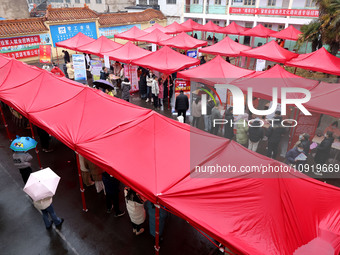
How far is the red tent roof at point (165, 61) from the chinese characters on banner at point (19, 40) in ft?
33.0

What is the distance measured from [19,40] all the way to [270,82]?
16.4 m

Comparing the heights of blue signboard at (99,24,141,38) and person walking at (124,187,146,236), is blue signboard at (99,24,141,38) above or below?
above

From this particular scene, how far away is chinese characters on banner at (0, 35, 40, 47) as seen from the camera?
15834mm

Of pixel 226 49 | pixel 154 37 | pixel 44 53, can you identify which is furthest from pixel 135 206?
pixel 154 37

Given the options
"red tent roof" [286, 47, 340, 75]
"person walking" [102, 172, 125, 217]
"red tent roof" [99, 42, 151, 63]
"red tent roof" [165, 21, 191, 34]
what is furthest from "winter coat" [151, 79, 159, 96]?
"red tent roof" [165, 21, 191, 34]

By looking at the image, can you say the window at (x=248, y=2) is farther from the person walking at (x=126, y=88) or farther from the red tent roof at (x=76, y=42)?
the person walking at (x=126, y=88)

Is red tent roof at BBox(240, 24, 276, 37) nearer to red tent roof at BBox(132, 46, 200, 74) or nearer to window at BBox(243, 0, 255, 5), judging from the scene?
window at BBox(243, 0, 255, 5)

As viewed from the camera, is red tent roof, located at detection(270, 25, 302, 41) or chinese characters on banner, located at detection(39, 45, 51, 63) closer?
chinese characters on banner, located at detection(39, 45, 51, 63)

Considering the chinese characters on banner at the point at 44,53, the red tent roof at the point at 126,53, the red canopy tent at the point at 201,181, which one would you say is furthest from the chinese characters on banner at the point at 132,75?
the red canopy tent at the point at 201,181

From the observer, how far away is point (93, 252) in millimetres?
4992

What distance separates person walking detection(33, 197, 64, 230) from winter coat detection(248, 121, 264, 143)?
5.69 m

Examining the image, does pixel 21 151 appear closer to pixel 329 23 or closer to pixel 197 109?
pixel 197 109

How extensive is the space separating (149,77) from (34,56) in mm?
10842

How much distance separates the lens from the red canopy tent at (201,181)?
3.52m
